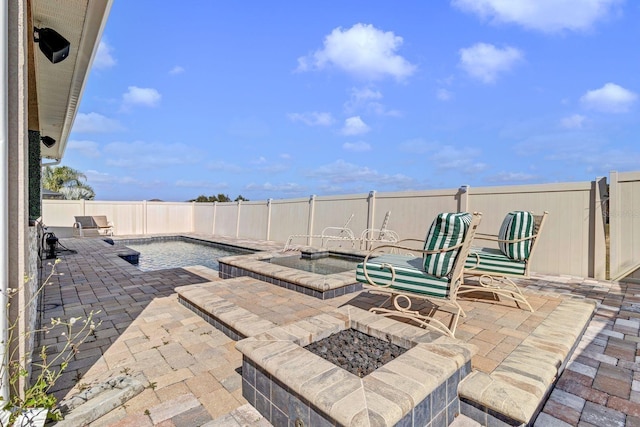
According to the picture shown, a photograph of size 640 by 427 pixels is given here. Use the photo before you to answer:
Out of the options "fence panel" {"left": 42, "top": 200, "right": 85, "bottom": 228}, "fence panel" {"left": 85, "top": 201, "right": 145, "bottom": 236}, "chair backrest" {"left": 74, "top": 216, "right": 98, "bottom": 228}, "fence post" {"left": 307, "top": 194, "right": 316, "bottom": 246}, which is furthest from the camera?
"fence panel" {"left": 85, "top": 201, "right": 145, "bottom": 236}

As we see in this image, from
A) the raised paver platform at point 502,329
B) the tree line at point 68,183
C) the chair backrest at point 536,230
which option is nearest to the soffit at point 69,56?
the raised paver platform at point 502,329

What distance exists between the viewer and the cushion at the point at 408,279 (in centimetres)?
257

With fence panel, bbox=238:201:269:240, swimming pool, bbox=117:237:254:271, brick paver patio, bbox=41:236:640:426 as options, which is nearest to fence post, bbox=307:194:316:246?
swimming pool, bbox=117:237:254:271

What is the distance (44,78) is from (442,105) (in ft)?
59.7

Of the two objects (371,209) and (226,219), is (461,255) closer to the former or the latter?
(371,209)

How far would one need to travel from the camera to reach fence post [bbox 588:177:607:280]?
5.43 meters

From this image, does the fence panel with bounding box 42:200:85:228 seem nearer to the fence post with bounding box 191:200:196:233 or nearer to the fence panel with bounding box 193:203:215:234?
the fence post with bounding box 191:200:196:233

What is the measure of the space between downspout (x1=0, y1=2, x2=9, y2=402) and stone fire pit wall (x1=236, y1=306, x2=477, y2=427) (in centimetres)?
107

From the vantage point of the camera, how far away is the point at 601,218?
5438 millimetres

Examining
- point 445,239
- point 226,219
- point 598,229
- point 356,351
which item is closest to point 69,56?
point 356,351

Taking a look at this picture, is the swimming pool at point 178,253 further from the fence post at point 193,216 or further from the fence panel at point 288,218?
the fence post at point 193,216

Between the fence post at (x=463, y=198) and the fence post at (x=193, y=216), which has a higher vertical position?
the fence post at (x=463, y=198)

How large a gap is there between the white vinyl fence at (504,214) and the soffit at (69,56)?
6655 mm

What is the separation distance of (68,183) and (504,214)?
23808 millimetres
